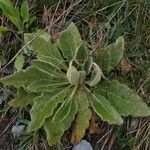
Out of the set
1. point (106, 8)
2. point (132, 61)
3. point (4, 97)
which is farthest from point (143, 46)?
point (4, 97)

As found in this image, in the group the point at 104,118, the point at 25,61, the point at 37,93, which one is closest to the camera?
the point at 104,118

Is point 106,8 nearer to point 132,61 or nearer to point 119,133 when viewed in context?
point 132,61

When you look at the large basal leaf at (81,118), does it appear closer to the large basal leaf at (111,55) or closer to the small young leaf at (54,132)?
the small young leaf at (54,132)

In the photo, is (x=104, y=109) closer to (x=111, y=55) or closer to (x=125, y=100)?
(x=125, y=100)

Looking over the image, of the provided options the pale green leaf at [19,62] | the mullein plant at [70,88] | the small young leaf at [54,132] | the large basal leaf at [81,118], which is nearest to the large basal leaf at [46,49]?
the mullein plant at [70,88]

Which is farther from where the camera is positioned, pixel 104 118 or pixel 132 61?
pixel 132 61

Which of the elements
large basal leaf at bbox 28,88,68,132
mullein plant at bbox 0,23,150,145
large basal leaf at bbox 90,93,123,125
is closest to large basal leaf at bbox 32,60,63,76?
mullein plant at bbox 0,23,150,145

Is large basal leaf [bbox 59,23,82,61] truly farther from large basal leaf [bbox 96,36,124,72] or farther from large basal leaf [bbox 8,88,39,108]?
large basal leaf [bbox 8,88,39,108]
